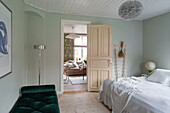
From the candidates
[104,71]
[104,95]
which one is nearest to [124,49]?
[104,71]

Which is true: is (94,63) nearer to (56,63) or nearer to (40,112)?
(56,63)

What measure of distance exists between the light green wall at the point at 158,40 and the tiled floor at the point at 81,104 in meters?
2.59

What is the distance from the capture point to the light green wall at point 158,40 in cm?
366

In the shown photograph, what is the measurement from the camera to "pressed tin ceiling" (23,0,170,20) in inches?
118

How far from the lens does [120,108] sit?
2137 millimetres

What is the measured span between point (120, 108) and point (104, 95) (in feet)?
2.67

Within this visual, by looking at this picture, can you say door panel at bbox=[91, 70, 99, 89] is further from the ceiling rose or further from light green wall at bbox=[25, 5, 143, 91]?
the ceiling rose

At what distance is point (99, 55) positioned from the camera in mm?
3965

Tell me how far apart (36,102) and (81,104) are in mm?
1416

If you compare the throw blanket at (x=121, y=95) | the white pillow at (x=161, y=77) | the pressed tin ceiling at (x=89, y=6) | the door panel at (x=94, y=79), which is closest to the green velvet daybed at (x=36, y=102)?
the throw blanket at (x=121, y=95)

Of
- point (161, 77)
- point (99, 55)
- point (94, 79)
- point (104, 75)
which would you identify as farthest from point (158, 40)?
point (94, 79)

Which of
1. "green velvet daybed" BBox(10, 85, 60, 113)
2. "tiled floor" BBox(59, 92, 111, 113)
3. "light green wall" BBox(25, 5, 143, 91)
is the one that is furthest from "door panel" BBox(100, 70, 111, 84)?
"green velvet daybed" BBox(10, 85, 60, 113)

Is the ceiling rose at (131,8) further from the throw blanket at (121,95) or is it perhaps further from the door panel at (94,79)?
the door panel at (94,79)

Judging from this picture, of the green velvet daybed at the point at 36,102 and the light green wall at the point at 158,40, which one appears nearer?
the green velvet daybed at the point at 36,102
